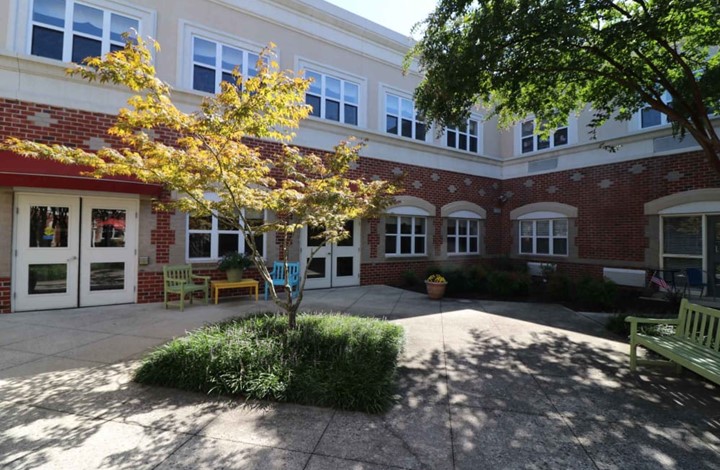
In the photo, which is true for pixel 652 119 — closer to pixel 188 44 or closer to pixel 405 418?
pixel 405 418

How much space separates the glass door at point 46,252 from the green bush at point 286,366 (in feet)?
16.1

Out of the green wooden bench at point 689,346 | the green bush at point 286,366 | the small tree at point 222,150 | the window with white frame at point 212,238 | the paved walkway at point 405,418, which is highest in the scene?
the small tree at point 222,150

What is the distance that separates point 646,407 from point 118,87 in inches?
425

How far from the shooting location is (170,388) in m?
3.87

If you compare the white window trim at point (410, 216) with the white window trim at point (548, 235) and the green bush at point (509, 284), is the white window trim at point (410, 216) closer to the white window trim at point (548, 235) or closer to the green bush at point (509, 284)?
the green bush at point (509, 284)

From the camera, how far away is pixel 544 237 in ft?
43.4

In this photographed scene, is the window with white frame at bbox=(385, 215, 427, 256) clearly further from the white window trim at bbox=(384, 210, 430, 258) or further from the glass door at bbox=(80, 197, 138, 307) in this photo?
the glass door at bbox=(80, 197, 138, 307)

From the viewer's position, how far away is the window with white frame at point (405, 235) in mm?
12109

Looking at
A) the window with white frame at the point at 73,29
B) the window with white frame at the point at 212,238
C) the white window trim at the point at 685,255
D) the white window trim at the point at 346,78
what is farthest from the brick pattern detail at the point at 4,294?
the white window trim at the point at 685,255

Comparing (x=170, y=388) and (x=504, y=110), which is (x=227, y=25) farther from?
(x=170, y=388)

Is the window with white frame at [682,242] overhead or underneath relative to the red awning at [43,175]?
underneath

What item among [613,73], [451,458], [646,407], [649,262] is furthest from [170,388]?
[649,262]

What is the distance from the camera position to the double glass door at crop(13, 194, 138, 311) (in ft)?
23.6

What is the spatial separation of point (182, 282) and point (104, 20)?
244 inches
